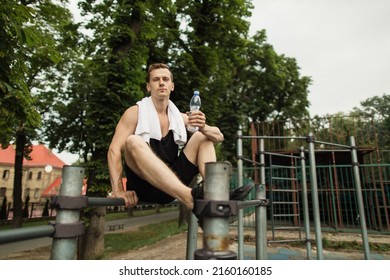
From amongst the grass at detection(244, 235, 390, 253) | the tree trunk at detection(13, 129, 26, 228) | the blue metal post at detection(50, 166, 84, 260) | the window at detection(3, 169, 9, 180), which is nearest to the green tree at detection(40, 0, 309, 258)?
the tree trunk at detection(13, 129, 26, 228)

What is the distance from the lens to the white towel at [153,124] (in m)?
2.03

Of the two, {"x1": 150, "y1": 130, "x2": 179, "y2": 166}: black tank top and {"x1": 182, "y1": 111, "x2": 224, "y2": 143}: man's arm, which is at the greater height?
{"x1": 182, "y1": 111, "x2": 224, "y2": 143}: man's arm

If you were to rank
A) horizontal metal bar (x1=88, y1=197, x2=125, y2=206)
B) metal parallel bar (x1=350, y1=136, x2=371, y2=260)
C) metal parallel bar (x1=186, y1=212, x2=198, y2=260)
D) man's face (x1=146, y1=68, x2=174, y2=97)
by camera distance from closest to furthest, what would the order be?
horizontal metal bar (x1=88, y1=197, x2=125, y2=206) < man's face (x1=146, y1=68, x2=174, y2=97) < metal parallel bar (x1=186, y1=212, x2=198, y2=260) < metal parallel bar (x1=350, y1=136, x2=371, y2=260)

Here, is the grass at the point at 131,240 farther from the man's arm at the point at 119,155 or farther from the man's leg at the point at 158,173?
the man's leg at the point at 158,173

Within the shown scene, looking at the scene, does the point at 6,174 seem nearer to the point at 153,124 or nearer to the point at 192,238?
the point at 192,238

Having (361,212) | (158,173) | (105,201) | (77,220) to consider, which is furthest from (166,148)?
(361,212)

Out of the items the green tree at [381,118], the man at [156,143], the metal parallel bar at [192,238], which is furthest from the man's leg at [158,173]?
the green tree at [381,118]

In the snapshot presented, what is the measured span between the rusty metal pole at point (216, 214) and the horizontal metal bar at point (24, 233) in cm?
57

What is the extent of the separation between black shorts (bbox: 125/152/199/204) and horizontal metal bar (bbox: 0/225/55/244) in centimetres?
95

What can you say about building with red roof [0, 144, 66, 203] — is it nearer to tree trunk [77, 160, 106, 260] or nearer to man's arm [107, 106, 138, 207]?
tree trunk [77, 160, 106, 260]

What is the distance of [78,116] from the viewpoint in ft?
47.4

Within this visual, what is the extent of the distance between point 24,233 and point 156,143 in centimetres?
128

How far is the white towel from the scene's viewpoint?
2.03 meters

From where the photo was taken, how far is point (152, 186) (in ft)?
6.40
